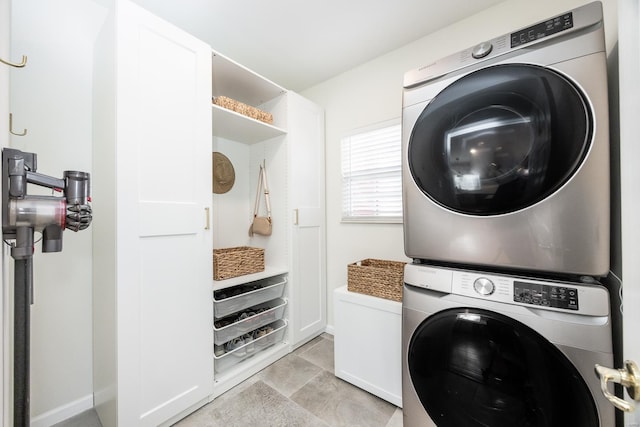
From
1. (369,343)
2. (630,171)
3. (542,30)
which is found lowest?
(369,343)

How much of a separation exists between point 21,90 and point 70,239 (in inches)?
33.3

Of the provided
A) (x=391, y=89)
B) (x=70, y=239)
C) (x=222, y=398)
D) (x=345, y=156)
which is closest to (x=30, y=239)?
(x=70, y=239)

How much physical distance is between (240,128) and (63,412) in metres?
2.14

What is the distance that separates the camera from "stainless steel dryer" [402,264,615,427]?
79 centimetres

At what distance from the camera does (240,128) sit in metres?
2.10

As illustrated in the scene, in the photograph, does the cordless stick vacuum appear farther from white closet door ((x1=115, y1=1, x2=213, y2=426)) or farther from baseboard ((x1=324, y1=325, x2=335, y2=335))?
baseboard ((x1=324, y1=325, x2=335, y2=335))

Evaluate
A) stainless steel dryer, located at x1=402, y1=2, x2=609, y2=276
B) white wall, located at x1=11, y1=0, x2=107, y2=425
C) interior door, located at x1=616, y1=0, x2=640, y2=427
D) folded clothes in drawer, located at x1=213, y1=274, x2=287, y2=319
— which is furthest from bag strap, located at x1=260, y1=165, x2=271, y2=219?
interior door, located at x1=616, y1=0, x2=640, y2=427

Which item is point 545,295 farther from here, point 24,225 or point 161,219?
point 161,219

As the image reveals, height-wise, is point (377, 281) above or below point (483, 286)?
below

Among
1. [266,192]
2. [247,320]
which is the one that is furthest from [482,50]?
[247,320]

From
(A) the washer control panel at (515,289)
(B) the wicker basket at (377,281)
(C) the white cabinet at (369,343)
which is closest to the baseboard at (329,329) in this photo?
(C) the white cabinet at (369,343)

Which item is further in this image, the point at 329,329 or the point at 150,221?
the point at 329,329

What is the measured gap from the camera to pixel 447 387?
1.01 metres

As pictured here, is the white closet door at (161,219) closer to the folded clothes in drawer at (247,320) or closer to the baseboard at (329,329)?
the folded clothes in drawer at (247,320)
